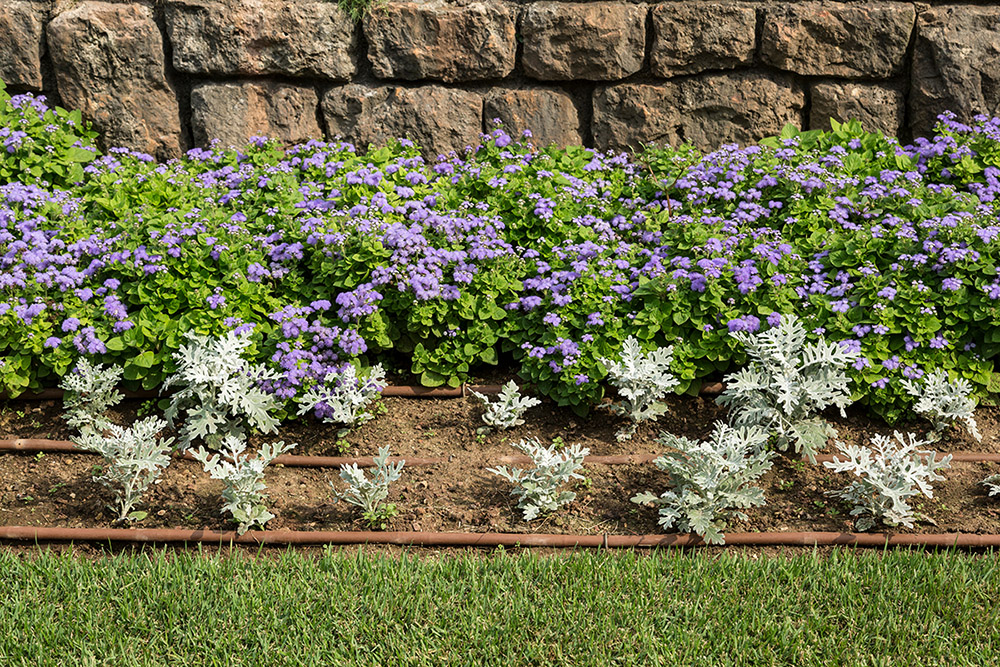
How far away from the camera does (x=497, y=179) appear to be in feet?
15.6

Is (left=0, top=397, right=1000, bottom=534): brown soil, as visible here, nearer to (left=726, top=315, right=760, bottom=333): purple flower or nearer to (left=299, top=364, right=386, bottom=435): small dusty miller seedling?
(left=299, top=364, right=386, bottom=435): small dusty miller seedling

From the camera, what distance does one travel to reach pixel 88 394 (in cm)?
408

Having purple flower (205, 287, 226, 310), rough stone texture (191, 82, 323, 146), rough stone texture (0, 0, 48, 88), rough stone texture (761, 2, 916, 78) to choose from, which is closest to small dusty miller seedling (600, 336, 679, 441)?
purple flower (205, 287, 226, 310)

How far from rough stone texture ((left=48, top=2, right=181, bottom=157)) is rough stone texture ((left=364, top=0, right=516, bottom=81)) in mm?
1274

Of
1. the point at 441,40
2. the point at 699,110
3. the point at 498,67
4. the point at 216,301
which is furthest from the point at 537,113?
the point at 216,301

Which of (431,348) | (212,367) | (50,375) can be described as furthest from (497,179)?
(50,375)

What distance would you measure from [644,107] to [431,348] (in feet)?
7.25

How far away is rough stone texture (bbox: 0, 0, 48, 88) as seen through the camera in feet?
17.7

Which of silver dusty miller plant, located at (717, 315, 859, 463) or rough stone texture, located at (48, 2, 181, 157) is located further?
rough stone texture, located at (48, 2, 181, 157)

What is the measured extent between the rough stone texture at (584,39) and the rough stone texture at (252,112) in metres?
1.35

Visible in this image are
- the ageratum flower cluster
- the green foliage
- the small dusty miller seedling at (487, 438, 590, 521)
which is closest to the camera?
the small dusty miller seedling at (487, 438, 590, 521)

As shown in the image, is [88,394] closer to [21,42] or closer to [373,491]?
[373,491]

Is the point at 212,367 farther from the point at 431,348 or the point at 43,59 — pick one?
the point at 43,59

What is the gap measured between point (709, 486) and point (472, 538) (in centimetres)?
87
